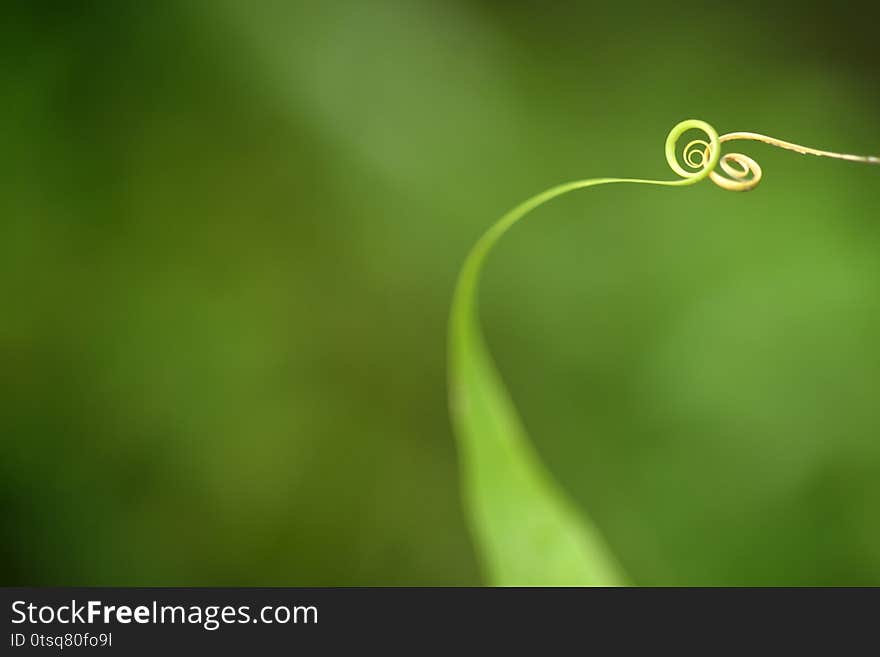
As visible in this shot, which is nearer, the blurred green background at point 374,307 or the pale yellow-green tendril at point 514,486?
the pale yellow-green tendril at point 514,486

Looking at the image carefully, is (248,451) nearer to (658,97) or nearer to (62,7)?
(62,7)

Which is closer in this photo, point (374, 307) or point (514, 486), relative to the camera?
point (514, 486)

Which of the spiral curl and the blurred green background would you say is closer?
the spiral curl

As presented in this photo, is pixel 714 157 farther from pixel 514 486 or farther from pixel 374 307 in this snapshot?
pixel 374 307

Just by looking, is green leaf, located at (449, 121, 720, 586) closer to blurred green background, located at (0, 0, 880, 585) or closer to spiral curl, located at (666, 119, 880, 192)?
spiral curl, located at (666, 119, 880, 192)

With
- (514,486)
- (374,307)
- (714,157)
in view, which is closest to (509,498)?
(514,486)

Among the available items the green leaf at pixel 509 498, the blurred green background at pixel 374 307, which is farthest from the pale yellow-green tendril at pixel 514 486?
the blurred green background at pixel 374 307

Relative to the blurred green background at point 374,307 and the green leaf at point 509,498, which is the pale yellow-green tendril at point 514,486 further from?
the blurred green background at point 374,307

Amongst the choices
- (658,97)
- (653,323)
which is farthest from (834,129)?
(653,323)

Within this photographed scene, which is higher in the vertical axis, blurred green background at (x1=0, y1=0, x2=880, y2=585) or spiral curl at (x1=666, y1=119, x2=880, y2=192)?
spiral curl at (x1=666, y1=119, x2=880, y2=192)

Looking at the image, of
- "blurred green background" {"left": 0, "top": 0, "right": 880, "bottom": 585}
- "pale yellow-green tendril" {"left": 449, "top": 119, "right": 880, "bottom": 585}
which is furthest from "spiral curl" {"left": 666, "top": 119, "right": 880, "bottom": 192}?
"blurred green background" {"left": 0, "top": 0, "right": 880, "bottom": 585}
